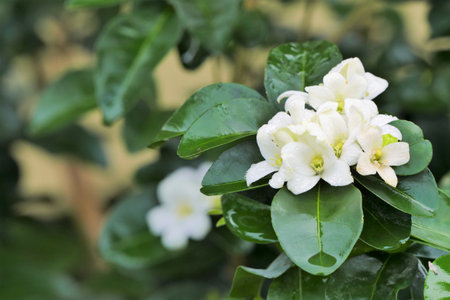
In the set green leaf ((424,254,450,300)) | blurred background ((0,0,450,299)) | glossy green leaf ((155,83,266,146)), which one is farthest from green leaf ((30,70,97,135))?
green leaf ((424,254,450,300))

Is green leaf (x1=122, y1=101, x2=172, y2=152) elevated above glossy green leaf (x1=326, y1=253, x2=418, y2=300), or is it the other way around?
glossy green leaf (x1=326, y1=253, x2=418, y2=300)

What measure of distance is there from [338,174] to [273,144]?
6 cm

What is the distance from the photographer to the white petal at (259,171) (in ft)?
1.56

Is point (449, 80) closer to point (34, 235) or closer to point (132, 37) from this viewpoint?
point (132, 37)

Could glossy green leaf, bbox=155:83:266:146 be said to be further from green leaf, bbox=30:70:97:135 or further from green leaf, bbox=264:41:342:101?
green leaf, bbox=30:70:97:135

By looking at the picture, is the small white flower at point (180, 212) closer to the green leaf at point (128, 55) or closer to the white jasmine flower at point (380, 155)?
the green leaf at point (128, 55)

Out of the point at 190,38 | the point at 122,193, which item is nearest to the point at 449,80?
the point at 190,38

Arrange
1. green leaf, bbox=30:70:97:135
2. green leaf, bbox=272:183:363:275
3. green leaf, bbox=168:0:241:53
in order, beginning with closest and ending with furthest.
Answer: green leaf, bbox=272:183:363:275, green leaf, bbox=168:0:241:53, green leaf, bbox=30:70:97:135

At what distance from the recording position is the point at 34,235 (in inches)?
59.1

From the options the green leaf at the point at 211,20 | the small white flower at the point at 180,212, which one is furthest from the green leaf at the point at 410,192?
the small white flower at the point at 180,212

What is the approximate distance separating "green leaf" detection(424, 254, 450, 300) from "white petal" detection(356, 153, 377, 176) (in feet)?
0.31

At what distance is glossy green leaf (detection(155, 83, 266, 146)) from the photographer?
537mm

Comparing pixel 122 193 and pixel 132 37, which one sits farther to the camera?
pixel 122 193

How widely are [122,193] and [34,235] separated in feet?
0.88
